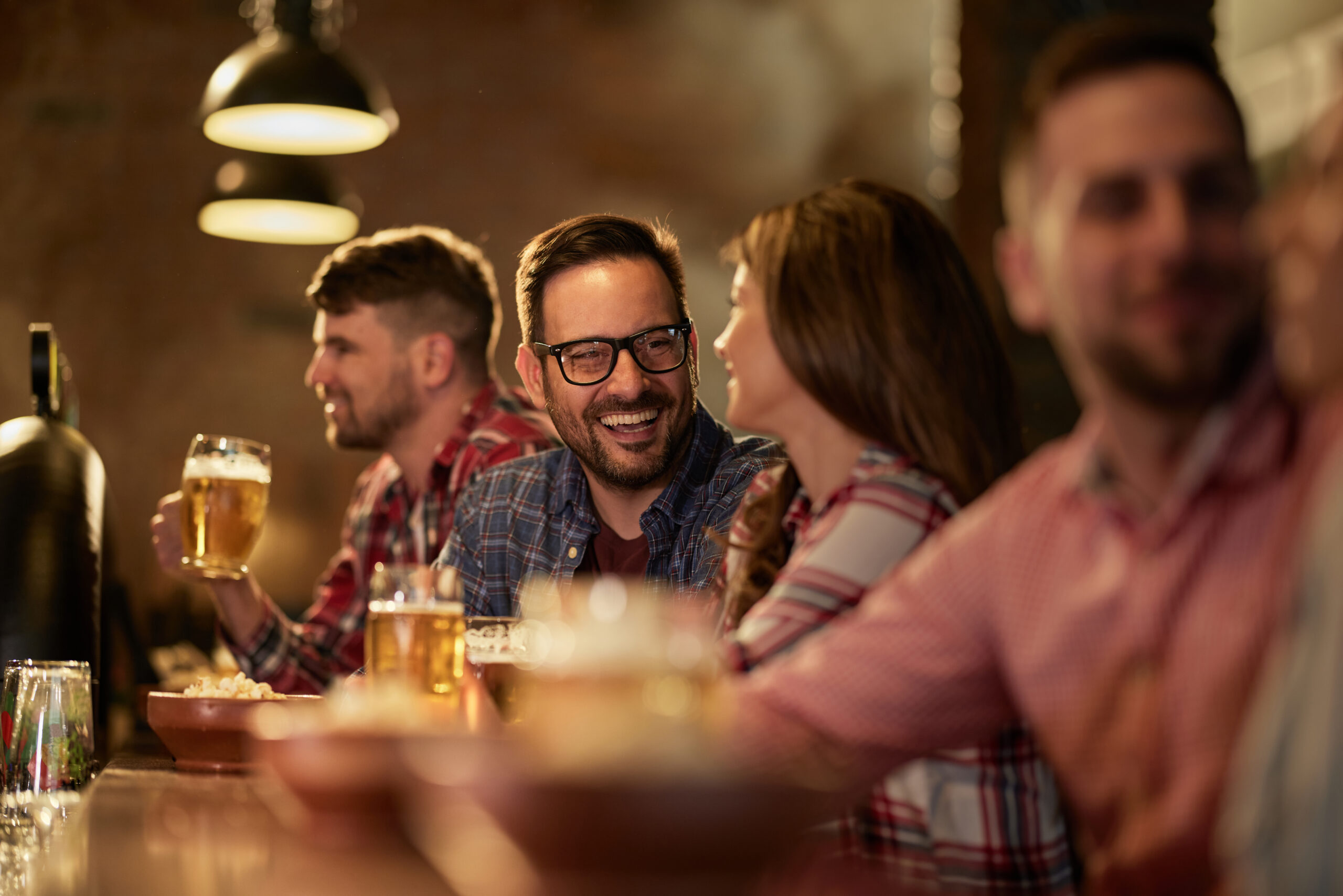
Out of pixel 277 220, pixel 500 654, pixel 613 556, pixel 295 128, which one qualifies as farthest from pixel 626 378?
pixel 277 220

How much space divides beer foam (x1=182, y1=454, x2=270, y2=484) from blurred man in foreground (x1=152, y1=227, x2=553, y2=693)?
0.92 metres

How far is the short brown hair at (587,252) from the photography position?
2320 millimetres

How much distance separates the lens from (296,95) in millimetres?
3238

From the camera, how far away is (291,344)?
5.56 meters

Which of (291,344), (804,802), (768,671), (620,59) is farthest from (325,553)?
(804,802)

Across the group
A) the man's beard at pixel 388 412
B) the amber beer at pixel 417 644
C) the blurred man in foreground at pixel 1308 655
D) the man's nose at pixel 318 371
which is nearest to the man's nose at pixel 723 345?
the amber beer at pixel 417 644

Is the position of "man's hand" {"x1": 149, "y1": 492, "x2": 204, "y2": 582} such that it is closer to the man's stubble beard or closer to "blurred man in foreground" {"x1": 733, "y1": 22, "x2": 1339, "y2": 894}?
the man's stubble beard

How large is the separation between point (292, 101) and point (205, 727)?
79.5 inches

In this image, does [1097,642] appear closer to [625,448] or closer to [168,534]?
[625,448]

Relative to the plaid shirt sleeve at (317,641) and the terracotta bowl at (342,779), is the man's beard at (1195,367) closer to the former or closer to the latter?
the terracotta bowl at (342,779)

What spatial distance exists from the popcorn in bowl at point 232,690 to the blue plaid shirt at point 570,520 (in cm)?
56

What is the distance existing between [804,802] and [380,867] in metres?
0.31

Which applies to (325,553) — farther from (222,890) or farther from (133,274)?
(222,890)

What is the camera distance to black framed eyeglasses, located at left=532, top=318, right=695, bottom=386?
227 centimetres
